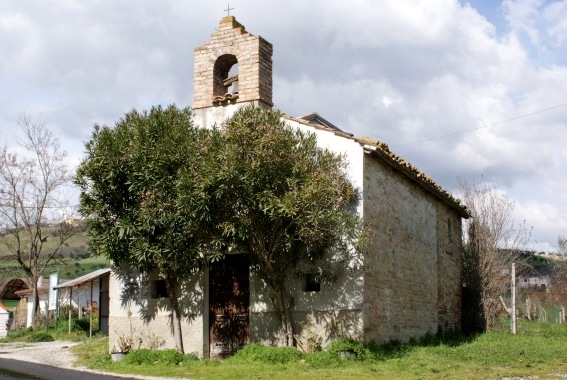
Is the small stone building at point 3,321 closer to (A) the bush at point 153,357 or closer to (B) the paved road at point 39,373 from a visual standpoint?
(B) the paved road at point 39,373

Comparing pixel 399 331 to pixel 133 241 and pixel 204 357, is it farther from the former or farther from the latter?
pixel 133 241

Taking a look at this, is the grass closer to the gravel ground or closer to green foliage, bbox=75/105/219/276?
the gravel ground

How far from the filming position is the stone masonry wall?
14.7 m

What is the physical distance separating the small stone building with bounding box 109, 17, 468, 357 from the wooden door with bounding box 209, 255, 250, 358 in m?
0.02

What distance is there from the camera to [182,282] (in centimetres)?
1530

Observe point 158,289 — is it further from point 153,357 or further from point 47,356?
point 47,356

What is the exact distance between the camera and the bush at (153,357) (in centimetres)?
1372

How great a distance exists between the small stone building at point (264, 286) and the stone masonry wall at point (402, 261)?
1.1 inches

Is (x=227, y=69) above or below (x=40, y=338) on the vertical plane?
above

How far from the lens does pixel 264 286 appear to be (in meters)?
14.6

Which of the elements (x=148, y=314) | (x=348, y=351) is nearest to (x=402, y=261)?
(x=348, y=351)

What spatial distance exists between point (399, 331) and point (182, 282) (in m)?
5.61

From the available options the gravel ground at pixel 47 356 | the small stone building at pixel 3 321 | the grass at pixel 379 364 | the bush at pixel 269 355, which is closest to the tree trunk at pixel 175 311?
the grass at pixel 379 364

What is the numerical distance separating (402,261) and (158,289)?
6377 mm
